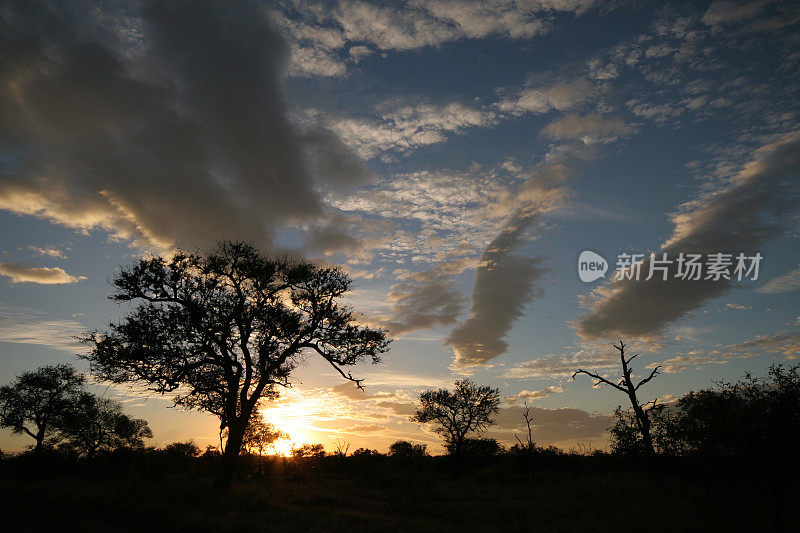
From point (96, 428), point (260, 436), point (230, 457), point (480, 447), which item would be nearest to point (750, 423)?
point (230, 457)

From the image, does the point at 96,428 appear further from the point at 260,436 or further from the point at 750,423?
the point at 750,423

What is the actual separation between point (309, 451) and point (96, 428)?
96.6 ft

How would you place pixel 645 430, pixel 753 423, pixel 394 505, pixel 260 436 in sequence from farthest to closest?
pixel 260 436 < pixel 645 430 < pixel 394 505 < pixel 753 423

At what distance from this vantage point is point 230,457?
24.7 meters

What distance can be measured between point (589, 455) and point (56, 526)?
5983 centimetres

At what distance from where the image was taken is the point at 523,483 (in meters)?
41.2

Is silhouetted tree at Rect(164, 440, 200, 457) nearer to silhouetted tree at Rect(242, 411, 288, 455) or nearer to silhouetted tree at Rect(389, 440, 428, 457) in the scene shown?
silhouetted tree at Rect(242, 411, 288, 455)

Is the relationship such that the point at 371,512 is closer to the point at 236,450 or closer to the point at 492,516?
the point at 492,516

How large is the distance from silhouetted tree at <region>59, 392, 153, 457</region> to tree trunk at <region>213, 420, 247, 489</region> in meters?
36.8

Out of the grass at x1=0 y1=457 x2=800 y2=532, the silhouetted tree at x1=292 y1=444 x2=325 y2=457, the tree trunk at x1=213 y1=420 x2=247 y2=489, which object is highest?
the silhouetted tree at x1=292 y1=444 x2=325 y2=457

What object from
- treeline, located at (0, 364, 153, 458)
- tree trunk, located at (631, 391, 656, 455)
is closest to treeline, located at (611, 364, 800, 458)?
tree trunk, located at (631, 391, 656, 455)

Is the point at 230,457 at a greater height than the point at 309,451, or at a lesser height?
lesser

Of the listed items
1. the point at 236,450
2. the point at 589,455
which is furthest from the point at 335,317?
the point at 589,455

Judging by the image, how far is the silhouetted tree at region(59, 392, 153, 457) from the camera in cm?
5228
